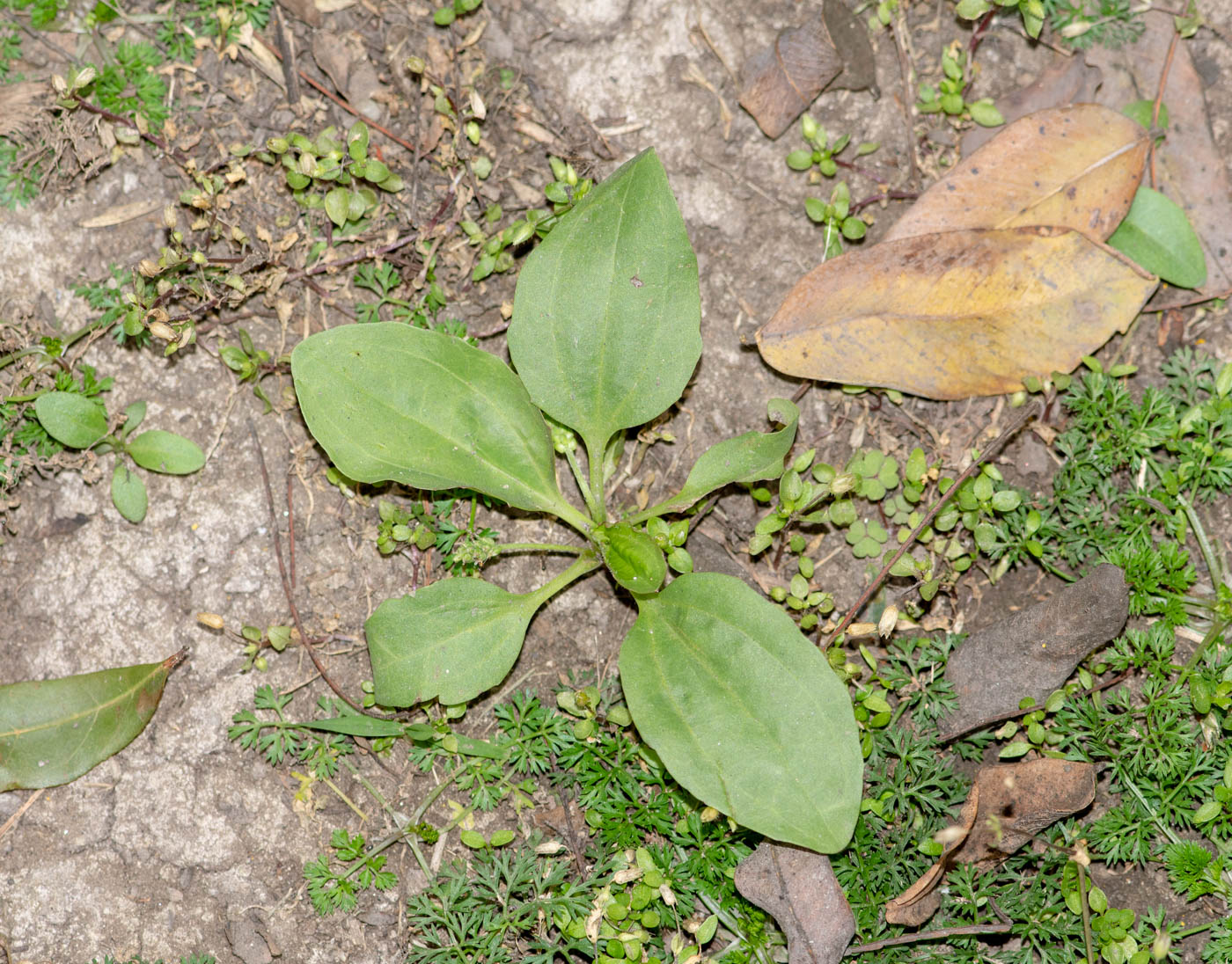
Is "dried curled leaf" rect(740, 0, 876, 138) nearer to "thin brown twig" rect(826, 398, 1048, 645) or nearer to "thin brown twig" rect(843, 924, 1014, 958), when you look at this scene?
"thin brown twig" rect(826, 398, 1048, 645)

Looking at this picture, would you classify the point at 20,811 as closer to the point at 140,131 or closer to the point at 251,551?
the point at 251,551

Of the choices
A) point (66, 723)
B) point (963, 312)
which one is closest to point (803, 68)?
point (963, 312)

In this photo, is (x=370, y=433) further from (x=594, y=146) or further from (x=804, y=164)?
(x=804, y=164)

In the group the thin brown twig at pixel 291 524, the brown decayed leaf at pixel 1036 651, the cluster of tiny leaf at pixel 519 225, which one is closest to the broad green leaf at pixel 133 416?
the thin brown twig at pixel 291 524

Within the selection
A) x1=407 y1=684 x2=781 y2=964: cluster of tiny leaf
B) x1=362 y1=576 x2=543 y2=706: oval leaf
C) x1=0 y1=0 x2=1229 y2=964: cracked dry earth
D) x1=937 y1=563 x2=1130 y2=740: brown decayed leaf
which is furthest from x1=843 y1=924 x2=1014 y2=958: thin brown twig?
x1=362 y1=576 x2=543 y2=706: oval leaf

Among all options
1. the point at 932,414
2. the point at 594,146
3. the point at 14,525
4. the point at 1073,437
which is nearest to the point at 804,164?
the point at 594,146
